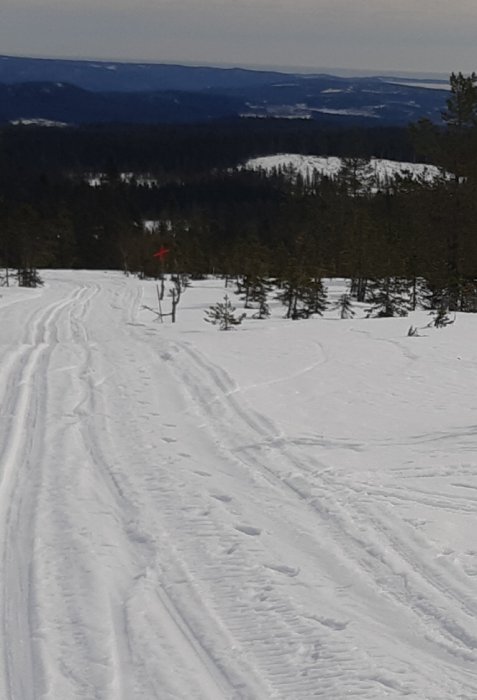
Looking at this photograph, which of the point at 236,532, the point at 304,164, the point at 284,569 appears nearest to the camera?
the point at 284,569

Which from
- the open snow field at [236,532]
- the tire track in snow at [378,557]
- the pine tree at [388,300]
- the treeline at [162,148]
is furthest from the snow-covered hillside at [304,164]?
the tire track in snow at [378,557]

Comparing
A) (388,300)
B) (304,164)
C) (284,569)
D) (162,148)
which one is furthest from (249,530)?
(304,164)

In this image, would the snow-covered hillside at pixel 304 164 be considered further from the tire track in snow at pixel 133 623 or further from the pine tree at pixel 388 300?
the tire track in snow at pixel 133 623

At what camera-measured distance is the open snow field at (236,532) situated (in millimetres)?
3961

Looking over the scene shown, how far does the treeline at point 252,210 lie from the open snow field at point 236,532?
17655mm

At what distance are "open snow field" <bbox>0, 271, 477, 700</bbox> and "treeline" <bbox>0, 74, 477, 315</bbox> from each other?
695 inches

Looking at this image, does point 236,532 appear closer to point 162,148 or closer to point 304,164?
point 162,148

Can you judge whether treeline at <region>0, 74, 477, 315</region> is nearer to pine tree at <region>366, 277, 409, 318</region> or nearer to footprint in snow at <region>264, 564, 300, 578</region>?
pine tree at <region>366, 277, 409, 318</region>

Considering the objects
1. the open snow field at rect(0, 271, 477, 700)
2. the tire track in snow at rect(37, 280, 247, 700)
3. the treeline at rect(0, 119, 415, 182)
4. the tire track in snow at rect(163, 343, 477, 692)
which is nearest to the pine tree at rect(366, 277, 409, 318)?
the open snow field at rect(0, 271, 477, 700)

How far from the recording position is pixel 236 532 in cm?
561

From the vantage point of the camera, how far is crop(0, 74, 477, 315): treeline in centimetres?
2758

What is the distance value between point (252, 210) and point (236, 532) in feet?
353

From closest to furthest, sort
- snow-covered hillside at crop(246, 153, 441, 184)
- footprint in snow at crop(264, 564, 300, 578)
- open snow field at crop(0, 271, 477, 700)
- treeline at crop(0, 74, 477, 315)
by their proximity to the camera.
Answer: open snow field at crop(0, 271, 477, 700)
footprint in snow at crop(264, 564, 300, 578)
treeline at crop(0, 74, 477, 315)
snow-covered hillside at crop(246, 153, 441, 184)

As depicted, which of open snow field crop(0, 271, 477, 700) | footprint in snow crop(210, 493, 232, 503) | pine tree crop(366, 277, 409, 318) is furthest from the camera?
pine tree crop(366, 277, 409, 318)
